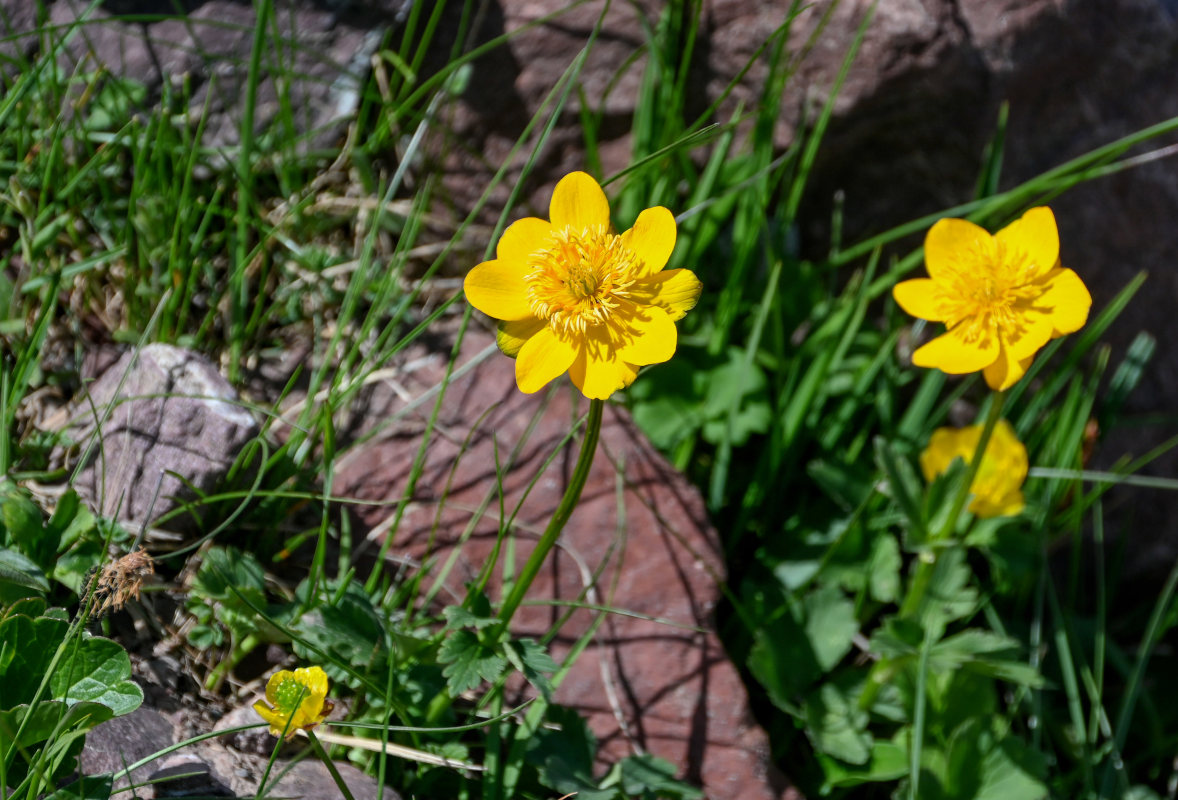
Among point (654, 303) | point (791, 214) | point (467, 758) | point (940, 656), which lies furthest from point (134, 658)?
point (791, 214)

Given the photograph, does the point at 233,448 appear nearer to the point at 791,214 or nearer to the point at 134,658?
the point at 134,658

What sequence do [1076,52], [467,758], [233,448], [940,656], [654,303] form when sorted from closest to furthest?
[654,303] < [467,758] < [233,448] < [940,656] < [1076,52]

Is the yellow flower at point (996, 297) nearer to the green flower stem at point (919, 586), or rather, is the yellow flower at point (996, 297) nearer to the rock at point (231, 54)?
the green flower stem at point (919, 586)

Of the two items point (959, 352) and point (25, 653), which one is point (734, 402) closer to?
point (959, 352)

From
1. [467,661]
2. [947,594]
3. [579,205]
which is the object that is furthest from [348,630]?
[947,594]

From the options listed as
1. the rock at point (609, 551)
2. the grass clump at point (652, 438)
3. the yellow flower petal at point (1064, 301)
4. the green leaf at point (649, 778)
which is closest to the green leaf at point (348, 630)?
the grass clump at point (652, 438)

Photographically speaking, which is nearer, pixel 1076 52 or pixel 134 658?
pixel 134 658
